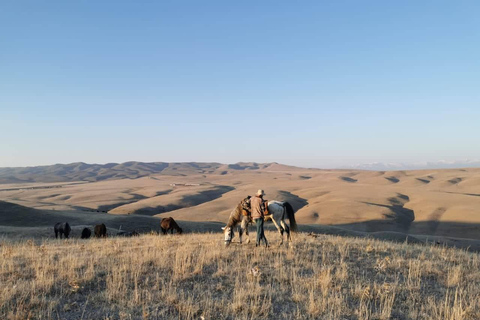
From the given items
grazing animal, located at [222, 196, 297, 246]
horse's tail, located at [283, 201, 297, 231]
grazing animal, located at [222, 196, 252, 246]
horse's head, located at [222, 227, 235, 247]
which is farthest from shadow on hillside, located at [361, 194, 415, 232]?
horse's head, located at [222, 227, 235, 247]

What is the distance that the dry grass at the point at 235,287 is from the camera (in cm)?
559

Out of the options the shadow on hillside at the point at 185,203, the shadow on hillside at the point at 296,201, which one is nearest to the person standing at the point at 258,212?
the shadow on hillside at the point at 296,201

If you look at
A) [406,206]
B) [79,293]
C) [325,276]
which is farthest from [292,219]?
[406,206]

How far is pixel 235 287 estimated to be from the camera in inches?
263

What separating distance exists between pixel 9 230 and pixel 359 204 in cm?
4653

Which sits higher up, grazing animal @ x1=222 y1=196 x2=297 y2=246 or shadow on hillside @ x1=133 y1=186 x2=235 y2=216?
grazing animal @ x1=222 y1=196 x2=297 y2=246

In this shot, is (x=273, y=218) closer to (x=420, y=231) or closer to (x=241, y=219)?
(x=241, y=219)

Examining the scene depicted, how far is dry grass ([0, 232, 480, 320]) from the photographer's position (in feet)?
→ 18.3

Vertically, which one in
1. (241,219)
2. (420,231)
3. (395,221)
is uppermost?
(241,219)

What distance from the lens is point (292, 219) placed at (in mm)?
12406

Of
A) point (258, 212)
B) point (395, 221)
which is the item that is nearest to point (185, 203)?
point (395, 221)

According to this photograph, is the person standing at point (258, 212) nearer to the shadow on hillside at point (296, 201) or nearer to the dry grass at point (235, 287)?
the dry grass at point (235, 287)

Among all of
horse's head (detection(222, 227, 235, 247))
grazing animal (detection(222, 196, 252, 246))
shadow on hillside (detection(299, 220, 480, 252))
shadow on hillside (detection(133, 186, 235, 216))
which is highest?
grazing animal (detection(222, 196, 252, 246))

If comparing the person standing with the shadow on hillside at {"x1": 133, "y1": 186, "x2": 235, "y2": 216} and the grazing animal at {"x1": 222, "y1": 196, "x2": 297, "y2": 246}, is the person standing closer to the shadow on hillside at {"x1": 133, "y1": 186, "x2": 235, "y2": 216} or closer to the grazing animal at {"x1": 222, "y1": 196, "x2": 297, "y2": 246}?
the grazing animal at {"x1": 222, "y1": 196, "x2": 297, "y2": 246}
